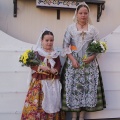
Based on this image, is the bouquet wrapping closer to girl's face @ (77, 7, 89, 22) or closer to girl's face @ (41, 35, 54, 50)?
girl's face @ (77, 7, 89, 22)

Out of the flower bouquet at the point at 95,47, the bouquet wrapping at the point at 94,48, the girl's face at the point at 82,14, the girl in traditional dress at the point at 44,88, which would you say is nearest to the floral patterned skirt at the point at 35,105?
the girl in traditional dress at the point at 44,88

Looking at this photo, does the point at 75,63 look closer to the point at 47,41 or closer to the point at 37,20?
the point at 47,41

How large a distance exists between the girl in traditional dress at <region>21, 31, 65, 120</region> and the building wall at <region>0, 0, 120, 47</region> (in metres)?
0.40

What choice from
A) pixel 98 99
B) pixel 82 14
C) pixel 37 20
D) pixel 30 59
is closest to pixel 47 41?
pixel 30 59

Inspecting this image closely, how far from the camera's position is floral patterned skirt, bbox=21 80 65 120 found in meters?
2.57

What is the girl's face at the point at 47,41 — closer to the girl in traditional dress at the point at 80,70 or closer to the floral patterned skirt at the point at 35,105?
the girl in traditional dress at the point at 80,70

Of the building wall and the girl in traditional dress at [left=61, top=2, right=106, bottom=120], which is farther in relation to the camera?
the building wall

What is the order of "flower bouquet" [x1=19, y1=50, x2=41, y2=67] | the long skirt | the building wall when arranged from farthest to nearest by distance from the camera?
the building wall, the long skirt, "flower bouquet" [x1=19, y1=50, x2=41, y2=67]

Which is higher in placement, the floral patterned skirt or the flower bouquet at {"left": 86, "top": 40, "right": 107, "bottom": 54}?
the flower bouquet at {"left": 86, "top": 40, "right": 107, "bottom": 54}

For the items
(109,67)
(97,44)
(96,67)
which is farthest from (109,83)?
(97,44)

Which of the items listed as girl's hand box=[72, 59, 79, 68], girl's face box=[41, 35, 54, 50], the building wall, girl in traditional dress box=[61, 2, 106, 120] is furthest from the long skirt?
the building wall

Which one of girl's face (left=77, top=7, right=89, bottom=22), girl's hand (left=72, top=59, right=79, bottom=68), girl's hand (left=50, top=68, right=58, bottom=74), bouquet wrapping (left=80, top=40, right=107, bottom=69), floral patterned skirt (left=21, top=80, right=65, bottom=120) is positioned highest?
girl's face (left=77, top=7, right=89, bottom=22)

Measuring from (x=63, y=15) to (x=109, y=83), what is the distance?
89cm

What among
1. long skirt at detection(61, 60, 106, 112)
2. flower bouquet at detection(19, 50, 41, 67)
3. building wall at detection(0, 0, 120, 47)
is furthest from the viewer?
building wall at detection(0, 0, 120, 47)
